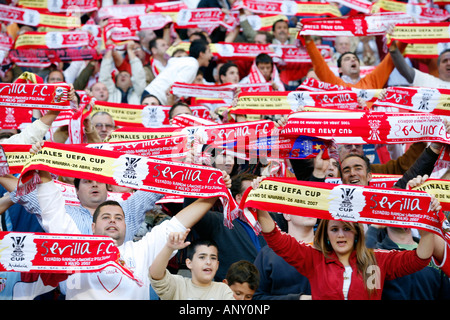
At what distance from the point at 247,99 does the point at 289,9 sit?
472 centimetres

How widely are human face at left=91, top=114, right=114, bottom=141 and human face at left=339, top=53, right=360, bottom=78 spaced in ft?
10.8

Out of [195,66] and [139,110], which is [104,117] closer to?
[139,110]

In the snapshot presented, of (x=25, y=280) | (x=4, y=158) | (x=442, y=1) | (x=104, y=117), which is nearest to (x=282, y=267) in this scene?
(x=25, y=280)

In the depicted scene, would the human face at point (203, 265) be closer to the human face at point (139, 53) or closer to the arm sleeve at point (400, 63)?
the arm sleeve at point (400, 63)

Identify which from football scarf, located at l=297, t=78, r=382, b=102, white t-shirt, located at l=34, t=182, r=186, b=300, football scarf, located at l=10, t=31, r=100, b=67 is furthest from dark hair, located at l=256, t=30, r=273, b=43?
white t-shirt, located at l=34, t=182, r=186, b=300

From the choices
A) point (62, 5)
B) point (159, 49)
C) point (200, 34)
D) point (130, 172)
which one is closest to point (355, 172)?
point (130, 172)

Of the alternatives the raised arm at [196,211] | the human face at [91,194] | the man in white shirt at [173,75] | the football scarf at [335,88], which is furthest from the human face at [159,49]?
the raised arm at [196,211]

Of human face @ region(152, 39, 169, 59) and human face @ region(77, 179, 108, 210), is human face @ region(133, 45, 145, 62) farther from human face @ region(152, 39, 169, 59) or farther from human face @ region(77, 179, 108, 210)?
human face @ region(77, 179, 108, 210)

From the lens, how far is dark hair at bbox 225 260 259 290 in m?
5.84

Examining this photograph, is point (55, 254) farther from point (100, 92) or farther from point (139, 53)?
point (139, 53)

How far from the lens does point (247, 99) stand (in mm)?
8719

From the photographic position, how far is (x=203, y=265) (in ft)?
19.0

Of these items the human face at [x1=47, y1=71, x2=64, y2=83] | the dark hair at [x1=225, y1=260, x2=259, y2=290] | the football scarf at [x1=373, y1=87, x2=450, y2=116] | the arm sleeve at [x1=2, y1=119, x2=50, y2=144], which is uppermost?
the human face at [x1=47, y1=71, x2=64, y2=83]
